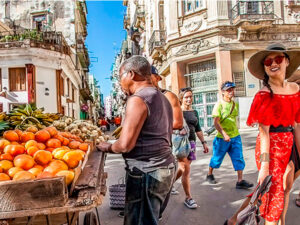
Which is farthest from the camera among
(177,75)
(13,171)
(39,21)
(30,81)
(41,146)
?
(39,21)

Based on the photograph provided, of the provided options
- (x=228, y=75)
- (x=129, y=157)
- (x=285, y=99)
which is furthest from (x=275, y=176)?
(x=228, y=75)

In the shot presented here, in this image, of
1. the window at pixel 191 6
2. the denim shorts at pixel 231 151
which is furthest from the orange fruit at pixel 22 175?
the window at pixel 191 6

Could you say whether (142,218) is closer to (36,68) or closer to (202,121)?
(202,121)

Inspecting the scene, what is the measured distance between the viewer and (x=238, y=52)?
1534cm

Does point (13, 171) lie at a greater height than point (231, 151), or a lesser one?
greater

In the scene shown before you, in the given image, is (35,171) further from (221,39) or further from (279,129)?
(221,39)

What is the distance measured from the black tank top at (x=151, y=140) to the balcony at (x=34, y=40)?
707 inches

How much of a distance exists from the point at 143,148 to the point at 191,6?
1616 cm

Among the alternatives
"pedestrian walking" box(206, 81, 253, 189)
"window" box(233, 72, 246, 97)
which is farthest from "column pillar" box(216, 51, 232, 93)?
"pedestrian walking" box(206, 81, 253, 189)

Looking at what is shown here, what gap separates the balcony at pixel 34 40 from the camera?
17859 millimetres

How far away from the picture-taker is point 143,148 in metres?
1.97

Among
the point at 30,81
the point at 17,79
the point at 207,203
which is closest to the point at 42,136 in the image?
the point at 207,203

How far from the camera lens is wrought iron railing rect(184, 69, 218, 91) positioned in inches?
619

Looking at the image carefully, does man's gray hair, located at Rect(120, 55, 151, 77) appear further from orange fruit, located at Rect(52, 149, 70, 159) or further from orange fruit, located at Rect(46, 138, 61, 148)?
orange fruit, located at Rect(46, 138, 61, 148)
